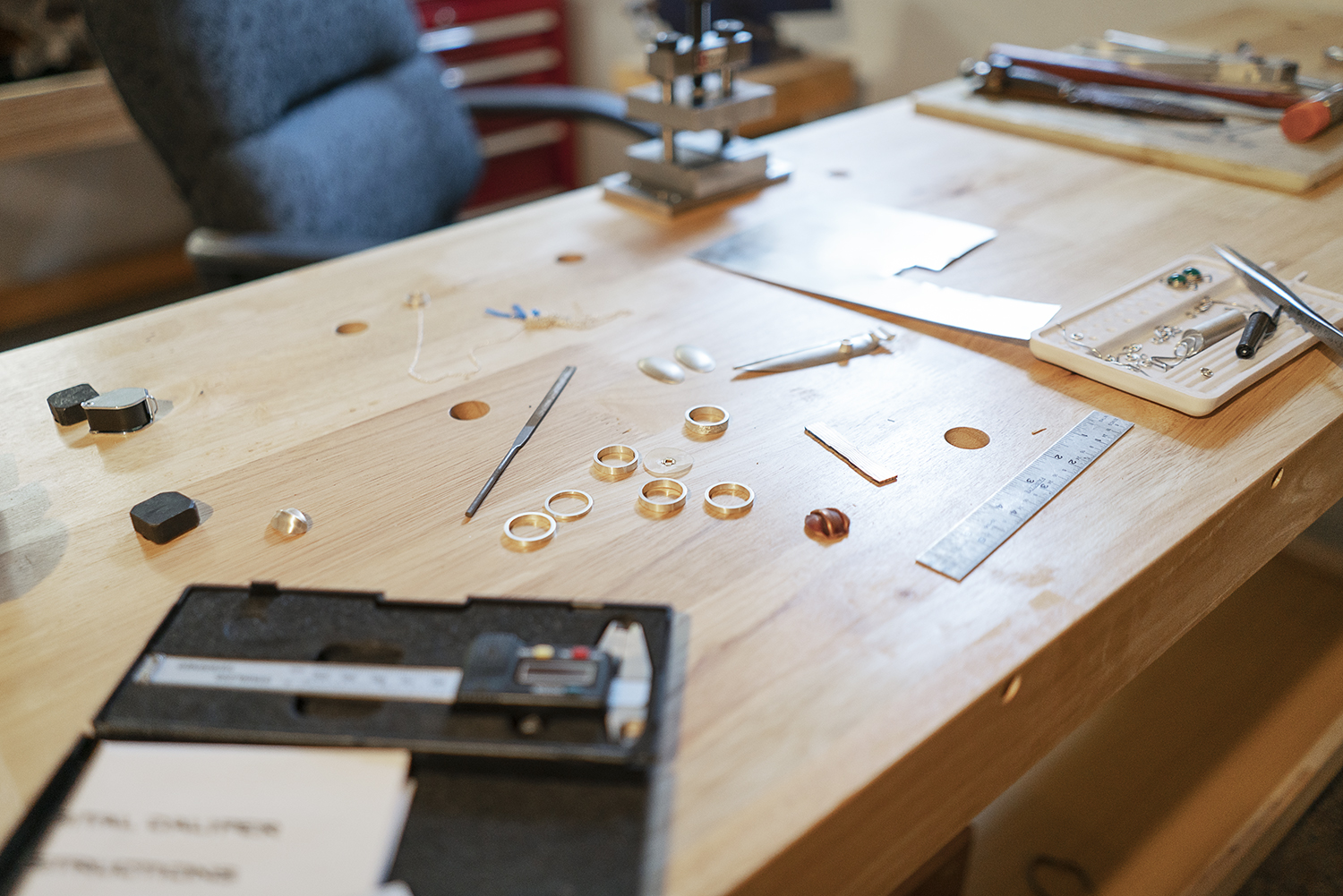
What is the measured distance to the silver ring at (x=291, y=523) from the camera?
64cm

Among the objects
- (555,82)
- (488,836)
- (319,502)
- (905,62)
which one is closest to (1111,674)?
(488,836)

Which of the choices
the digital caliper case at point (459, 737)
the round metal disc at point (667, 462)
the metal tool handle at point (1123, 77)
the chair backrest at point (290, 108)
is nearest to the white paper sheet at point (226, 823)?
the digital caliper case at point (459, 737)

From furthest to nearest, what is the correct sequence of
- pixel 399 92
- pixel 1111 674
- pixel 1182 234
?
pixel 399 92
pixel 1182 234
pixel 1111 674

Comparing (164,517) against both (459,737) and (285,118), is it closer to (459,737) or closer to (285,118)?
(459,737)

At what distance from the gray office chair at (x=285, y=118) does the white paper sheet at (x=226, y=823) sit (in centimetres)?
→ 71

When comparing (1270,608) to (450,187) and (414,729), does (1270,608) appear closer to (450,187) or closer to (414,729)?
(414,729)

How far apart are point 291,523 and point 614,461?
23 cm

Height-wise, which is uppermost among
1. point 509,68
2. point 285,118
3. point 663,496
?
point 285,118

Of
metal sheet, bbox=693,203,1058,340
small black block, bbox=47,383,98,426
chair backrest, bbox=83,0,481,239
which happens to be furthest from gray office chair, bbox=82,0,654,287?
metal sheet, bbox=693,203,1058,340

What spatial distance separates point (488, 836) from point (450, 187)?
128 cm

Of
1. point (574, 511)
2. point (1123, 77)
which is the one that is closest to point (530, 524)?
point (574, 511)

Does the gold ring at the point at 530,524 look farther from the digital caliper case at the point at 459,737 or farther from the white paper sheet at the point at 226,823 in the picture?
the white paper sheet at the point at 226,823

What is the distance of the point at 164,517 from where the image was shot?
0.63 meters

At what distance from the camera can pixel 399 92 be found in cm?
142
